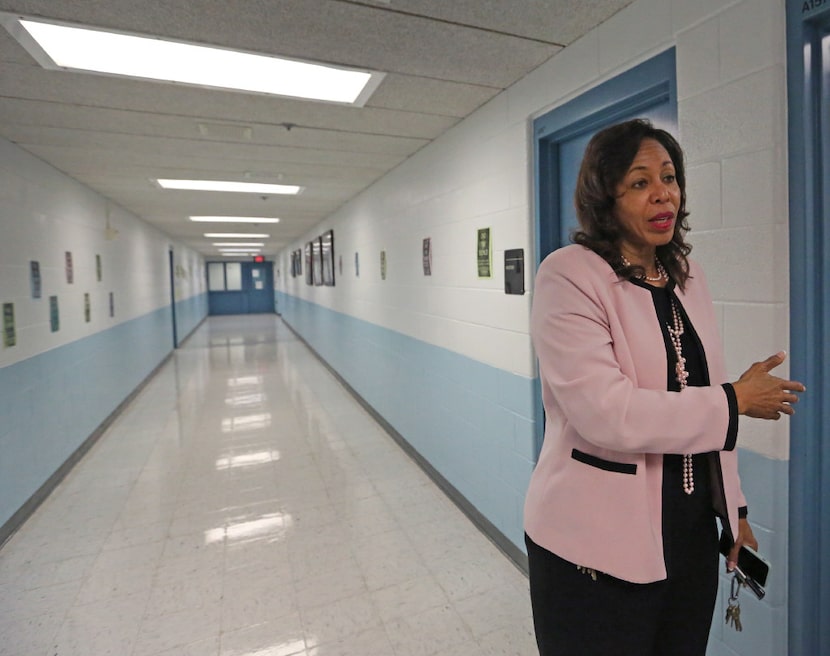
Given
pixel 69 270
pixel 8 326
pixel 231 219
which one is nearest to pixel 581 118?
Result: pixel 8 326

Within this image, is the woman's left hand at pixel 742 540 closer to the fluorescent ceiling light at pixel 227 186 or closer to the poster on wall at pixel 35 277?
the poster on wall at pixel 35 277

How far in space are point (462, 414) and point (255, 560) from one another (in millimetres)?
1450

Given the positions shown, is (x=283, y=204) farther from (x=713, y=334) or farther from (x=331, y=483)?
(x=713, y=334)

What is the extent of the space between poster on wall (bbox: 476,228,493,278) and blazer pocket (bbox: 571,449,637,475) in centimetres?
181

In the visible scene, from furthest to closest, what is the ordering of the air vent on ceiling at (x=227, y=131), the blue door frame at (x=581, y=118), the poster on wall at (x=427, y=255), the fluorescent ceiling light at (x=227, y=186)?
the fluorescent ceiling light at (x=227, y=186), the poster on wall at (x=427, y=255), the air vent on ceiling at (x=227, y=131), the blue door frame at (x=581, y=118)

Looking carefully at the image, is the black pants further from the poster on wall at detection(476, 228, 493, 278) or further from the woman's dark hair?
the poster on wall at detection(476, 228, 493, 278)

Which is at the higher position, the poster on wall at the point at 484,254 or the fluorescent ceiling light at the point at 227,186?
the fluorescent ceiling light at the point at 227,186

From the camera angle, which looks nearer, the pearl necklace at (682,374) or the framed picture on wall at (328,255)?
the pearl necklace at (682,374)

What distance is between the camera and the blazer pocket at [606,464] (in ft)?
3.16

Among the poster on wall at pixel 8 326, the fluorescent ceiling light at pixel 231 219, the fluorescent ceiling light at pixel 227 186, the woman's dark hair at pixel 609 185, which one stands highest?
the fluorescent ceiling light at pixel 231 219

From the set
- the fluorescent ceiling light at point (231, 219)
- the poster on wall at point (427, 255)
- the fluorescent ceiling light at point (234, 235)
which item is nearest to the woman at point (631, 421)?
the poster on wall at point (427, 255)

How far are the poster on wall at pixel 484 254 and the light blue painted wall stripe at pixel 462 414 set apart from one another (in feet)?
A: 1.78

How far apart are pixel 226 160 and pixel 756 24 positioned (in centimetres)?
347

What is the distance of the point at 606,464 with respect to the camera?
0.97 meters
